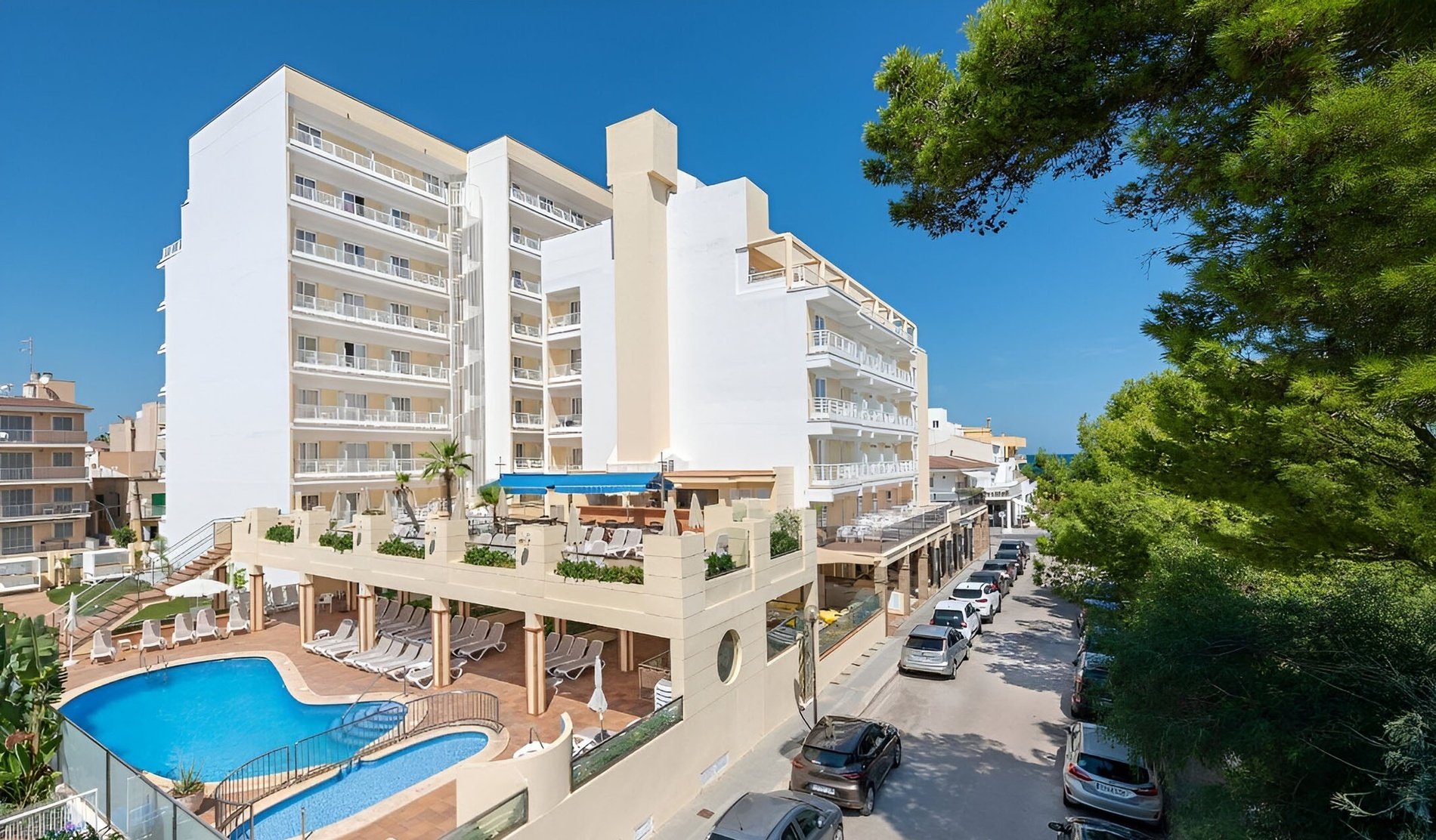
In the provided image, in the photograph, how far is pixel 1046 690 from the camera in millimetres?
19688

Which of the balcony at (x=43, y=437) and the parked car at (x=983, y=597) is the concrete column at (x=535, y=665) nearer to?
the parked car at (x=983, y=597)

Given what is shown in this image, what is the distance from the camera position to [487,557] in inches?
651

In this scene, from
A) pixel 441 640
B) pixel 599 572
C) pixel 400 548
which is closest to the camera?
pixel 599 572

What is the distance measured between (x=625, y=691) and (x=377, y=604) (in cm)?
1292

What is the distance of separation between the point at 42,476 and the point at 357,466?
91.1 feet

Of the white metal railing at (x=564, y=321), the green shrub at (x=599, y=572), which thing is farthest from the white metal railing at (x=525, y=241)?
the green shrub at (x=599, y=572)

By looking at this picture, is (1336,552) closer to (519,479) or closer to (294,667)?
(294,667)

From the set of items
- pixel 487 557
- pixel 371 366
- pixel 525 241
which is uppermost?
pixel 525 241

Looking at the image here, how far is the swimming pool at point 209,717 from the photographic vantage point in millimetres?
14148

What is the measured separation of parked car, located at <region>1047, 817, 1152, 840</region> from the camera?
9812mm

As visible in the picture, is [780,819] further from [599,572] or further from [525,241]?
[525,241]

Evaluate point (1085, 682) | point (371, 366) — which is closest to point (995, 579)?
point (1085, 682)

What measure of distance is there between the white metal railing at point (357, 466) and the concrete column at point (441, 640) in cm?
1675

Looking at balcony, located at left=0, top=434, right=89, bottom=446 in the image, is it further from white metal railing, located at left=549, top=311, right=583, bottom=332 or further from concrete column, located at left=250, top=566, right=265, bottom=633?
white metal railing, located at left=549, top=311, right=583, bottom=332
